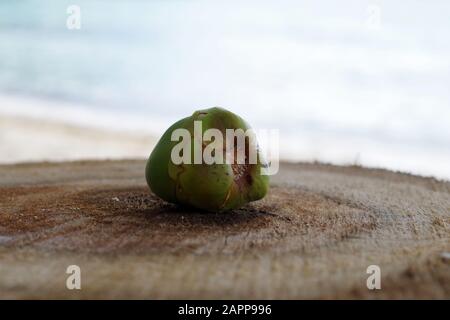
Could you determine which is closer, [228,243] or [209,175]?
[228,243]

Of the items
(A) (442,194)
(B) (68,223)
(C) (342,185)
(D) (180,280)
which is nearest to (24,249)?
(B) (68,223)

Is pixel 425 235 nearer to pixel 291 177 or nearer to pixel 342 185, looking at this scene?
pixel 342 185

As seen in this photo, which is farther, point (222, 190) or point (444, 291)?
point (222, 190)

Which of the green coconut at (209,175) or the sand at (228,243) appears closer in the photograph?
the sand at (228,243)

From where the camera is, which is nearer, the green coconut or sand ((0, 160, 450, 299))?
sand ((0, 160, 450, 299))

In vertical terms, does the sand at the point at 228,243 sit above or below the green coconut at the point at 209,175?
below
